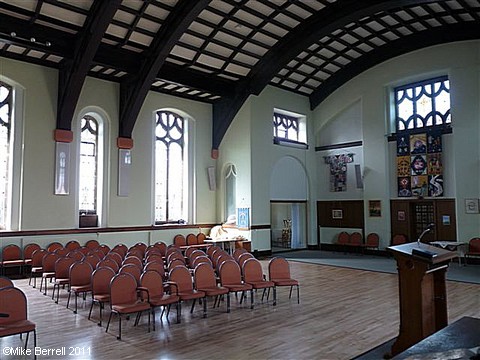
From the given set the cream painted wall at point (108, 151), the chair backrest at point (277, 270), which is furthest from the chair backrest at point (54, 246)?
the chair backrest at point (277, 270)

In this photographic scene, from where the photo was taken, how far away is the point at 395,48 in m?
13.3

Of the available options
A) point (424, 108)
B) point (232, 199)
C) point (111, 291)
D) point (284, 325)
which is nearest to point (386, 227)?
point (424, 108)

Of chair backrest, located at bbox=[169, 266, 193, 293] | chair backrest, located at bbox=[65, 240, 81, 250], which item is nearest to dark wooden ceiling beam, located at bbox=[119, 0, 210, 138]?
chair backrest, located at bbox=[65, 240, 81, 250]

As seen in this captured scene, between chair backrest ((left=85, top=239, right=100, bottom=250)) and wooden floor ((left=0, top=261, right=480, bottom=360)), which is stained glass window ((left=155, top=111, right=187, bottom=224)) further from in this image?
wooden floor ((left=0, top=261, right=480, bottom=360))

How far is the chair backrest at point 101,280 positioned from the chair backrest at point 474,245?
10.2 metres

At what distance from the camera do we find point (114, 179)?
38.6 ft

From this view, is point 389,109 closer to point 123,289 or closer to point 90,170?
point 90,170

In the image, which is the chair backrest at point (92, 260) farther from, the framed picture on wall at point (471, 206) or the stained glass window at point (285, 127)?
the framed picture on wall at point (471, 206)

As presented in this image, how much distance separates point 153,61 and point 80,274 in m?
6.19

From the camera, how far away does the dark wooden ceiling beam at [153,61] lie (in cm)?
929

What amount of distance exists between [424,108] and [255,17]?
649 cm

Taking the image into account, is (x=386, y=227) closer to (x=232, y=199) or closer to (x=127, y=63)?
(x=232, y=199)

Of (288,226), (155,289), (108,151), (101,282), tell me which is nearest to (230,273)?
(155,289)

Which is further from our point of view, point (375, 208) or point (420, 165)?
point (375, 208)
